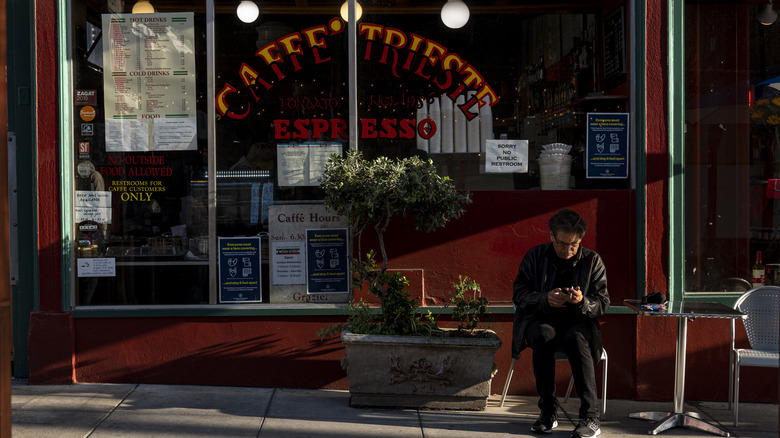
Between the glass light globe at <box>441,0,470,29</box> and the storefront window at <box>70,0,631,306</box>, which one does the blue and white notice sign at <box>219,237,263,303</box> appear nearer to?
the storefront window at <box>70,0,631,306</box>

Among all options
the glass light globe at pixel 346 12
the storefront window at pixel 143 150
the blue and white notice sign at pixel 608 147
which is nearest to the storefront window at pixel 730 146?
the blue and white notice sign at pixel 608 147

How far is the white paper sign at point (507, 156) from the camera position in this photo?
20.2ft

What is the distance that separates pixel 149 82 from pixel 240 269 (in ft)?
5.45

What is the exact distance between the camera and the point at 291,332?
19.8 ft

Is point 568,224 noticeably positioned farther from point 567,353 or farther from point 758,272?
point 758,272

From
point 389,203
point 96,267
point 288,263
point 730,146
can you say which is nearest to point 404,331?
point 389,203

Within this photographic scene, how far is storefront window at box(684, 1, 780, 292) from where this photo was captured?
614 cm

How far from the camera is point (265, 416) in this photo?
533 centimetres

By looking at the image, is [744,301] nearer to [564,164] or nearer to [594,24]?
[564,164]

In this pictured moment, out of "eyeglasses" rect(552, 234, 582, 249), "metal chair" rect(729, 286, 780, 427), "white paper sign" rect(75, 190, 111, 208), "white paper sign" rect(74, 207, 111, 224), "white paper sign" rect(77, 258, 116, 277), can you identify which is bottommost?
"metal chair" rect(729, 286, 780, 427)

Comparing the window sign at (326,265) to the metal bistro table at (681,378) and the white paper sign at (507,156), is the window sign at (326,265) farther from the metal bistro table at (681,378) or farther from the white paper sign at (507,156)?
the metal bistro table at (681,378)

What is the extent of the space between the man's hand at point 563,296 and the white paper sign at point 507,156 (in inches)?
55.4

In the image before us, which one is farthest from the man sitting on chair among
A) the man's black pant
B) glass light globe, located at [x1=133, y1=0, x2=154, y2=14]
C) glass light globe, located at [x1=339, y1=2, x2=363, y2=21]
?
glass light globe, located at [x1=133, y1=0, x2=154, y2=14]

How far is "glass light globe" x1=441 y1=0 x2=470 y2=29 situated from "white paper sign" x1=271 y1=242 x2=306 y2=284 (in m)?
2.14
